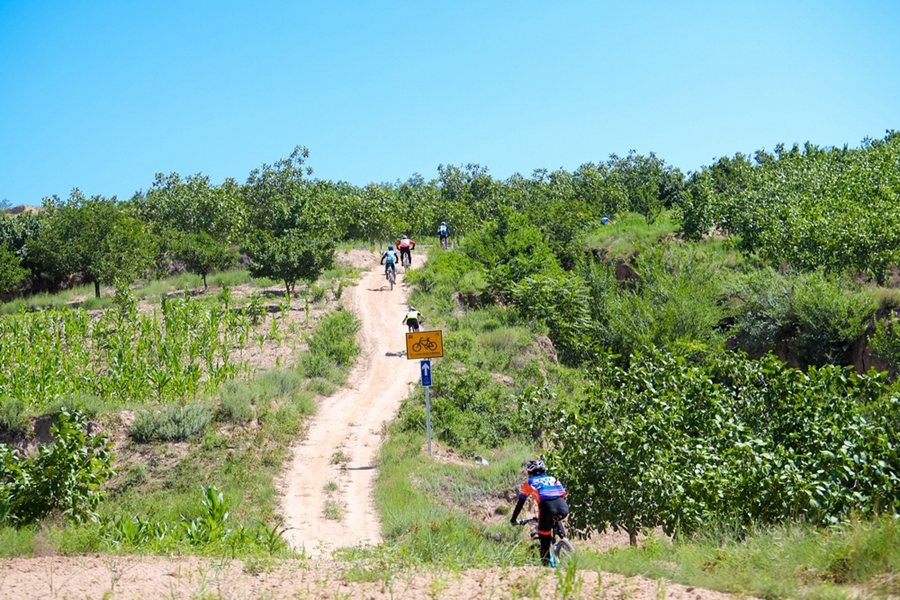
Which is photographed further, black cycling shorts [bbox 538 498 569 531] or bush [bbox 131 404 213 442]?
bush [bbox 131 404 213 442]

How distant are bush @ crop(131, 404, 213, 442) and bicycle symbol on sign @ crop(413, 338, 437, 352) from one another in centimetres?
496

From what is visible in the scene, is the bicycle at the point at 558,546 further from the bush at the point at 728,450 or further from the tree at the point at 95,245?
the tree at the point at 95,245

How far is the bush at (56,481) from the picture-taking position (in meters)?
11.0

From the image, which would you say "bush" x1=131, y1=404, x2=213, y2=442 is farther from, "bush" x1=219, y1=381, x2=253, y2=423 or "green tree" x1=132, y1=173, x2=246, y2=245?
"green tree" x1=132, y1=173, x2=246, y2=245

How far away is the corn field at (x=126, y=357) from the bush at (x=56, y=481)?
6878 mm

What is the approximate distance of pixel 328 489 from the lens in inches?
584

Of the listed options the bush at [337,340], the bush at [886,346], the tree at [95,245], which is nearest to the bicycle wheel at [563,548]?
the bush at [886,346]

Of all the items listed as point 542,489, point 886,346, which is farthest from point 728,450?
point 886,346

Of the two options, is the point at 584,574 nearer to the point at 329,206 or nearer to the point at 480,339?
the point at 480,339

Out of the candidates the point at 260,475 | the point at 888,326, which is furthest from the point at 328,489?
the point at 888,326

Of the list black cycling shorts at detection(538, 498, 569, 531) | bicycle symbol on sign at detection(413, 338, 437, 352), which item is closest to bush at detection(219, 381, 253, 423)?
bicycle symbol on sign at detection(413, 338, 437, 352)

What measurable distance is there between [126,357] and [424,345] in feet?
29.8

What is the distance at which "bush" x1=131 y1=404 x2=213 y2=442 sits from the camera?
16359 mm

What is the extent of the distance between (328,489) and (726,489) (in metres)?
7.78
